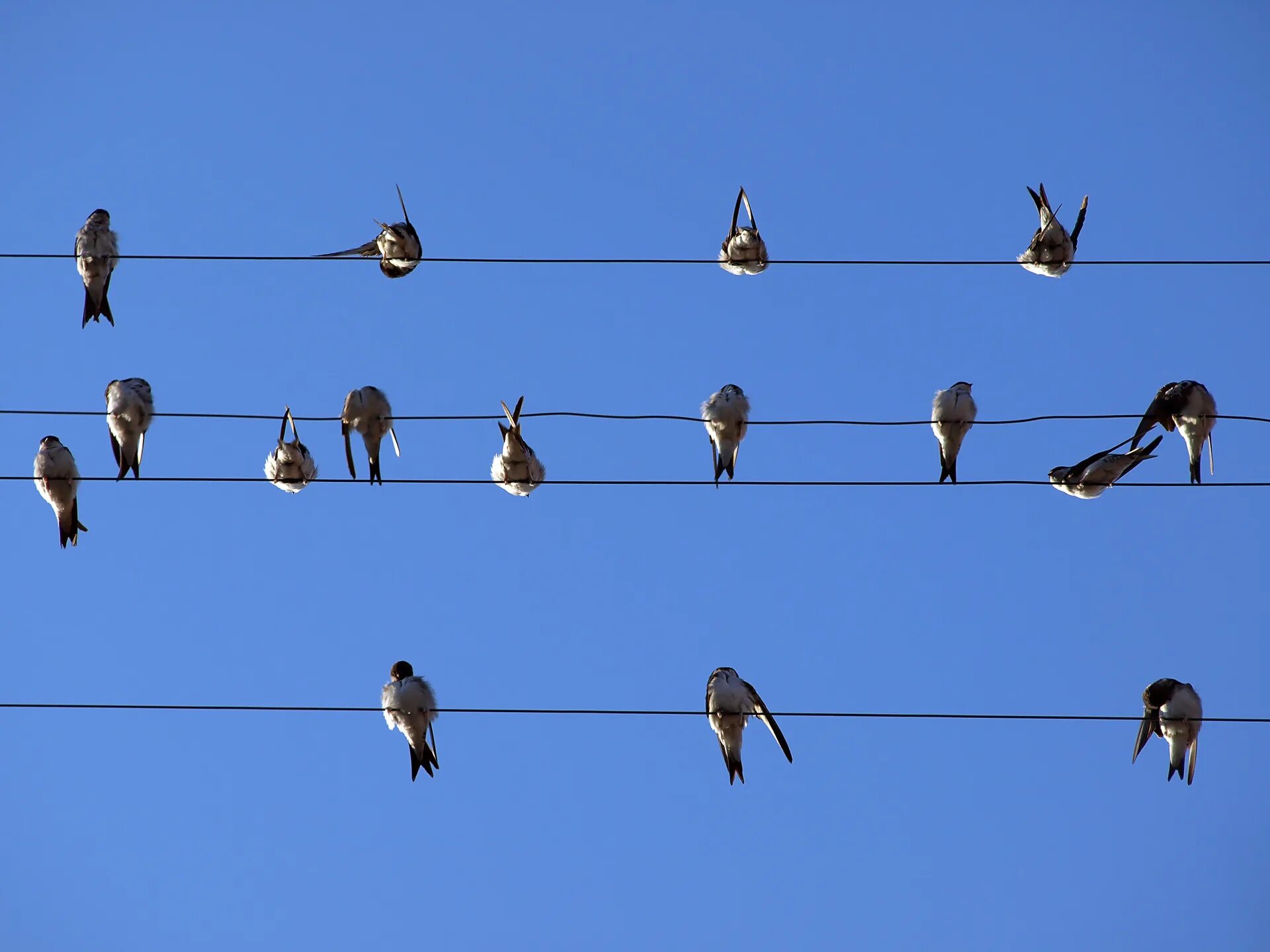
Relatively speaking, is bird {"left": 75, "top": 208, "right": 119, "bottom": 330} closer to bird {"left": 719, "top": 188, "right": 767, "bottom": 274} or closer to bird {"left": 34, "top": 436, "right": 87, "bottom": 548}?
bird {"left": 34, "top": 436, "right": 87, "bottom": 548}

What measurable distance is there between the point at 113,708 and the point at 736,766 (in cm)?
410

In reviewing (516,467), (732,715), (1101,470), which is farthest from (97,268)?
(1101,470)

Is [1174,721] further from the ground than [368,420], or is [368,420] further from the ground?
[368,420]

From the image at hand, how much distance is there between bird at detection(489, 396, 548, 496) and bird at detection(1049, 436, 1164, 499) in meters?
3.64

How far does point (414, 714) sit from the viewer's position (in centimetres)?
1009

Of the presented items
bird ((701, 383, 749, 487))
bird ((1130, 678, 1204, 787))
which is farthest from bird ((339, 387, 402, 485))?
bird ((1130, 678, 1204, 787))

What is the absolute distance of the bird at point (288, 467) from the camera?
10547 millimetres

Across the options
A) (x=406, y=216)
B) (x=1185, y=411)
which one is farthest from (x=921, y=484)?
(x=406, y=216)

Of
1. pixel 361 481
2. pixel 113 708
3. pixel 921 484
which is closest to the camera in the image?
pixel 113 708

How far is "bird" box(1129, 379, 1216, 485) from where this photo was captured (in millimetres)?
10039

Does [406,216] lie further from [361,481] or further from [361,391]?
[361,481]

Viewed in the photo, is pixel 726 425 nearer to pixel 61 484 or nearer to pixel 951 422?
pixel 951 422

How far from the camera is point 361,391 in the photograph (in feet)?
34.2

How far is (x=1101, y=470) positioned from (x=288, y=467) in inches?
228
